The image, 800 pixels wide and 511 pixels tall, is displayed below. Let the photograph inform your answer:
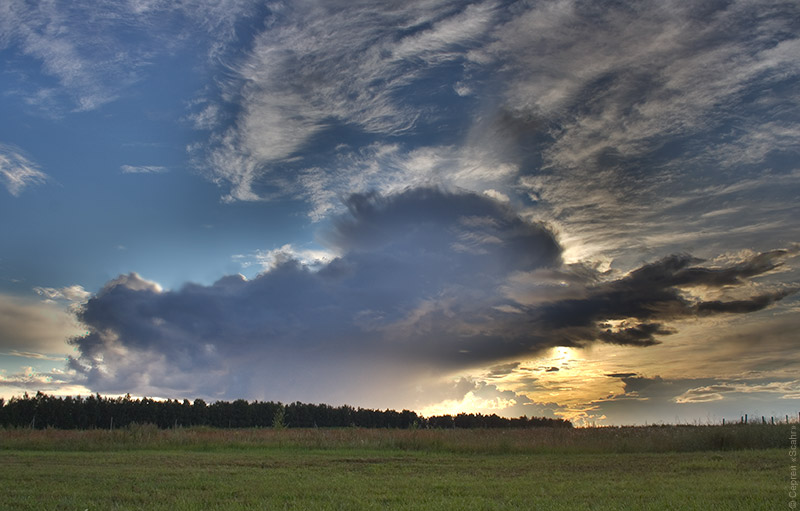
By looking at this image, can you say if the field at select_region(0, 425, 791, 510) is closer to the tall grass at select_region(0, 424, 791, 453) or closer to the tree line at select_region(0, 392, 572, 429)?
the tall grass at select_region(0, 424, 791, 453)

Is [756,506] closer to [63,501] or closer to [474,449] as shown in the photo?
[63,501]

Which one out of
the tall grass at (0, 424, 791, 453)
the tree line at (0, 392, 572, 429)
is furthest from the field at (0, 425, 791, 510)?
the tree line at (0, 392, 572, 429)

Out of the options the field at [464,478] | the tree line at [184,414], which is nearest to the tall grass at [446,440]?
the field at [464,478]

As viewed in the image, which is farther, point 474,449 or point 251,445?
point 251,445

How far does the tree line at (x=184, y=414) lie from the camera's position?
9288 cm

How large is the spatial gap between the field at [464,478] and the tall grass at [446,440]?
0.09 m

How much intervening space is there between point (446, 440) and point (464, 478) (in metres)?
15.2

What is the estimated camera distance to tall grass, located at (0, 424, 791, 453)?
86.9 feet

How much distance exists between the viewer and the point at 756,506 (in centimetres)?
1065

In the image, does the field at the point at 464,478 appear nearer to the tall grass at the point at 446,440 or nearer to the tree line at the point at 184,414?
the tall grass at the point at 446,440

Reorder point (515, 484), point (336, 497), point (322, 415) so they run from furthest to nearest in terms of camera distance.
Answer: point (322, 415) < point (515, 484) < point (336, 497)

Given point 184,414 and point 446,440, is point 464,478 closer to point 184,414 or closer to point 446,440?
point 446,440

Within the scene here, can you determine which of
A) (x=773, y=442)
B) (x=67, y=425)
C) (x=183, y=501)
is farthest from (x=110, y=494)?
(x=67, y=425)

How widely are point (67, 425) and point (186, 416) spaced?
21.5 m
